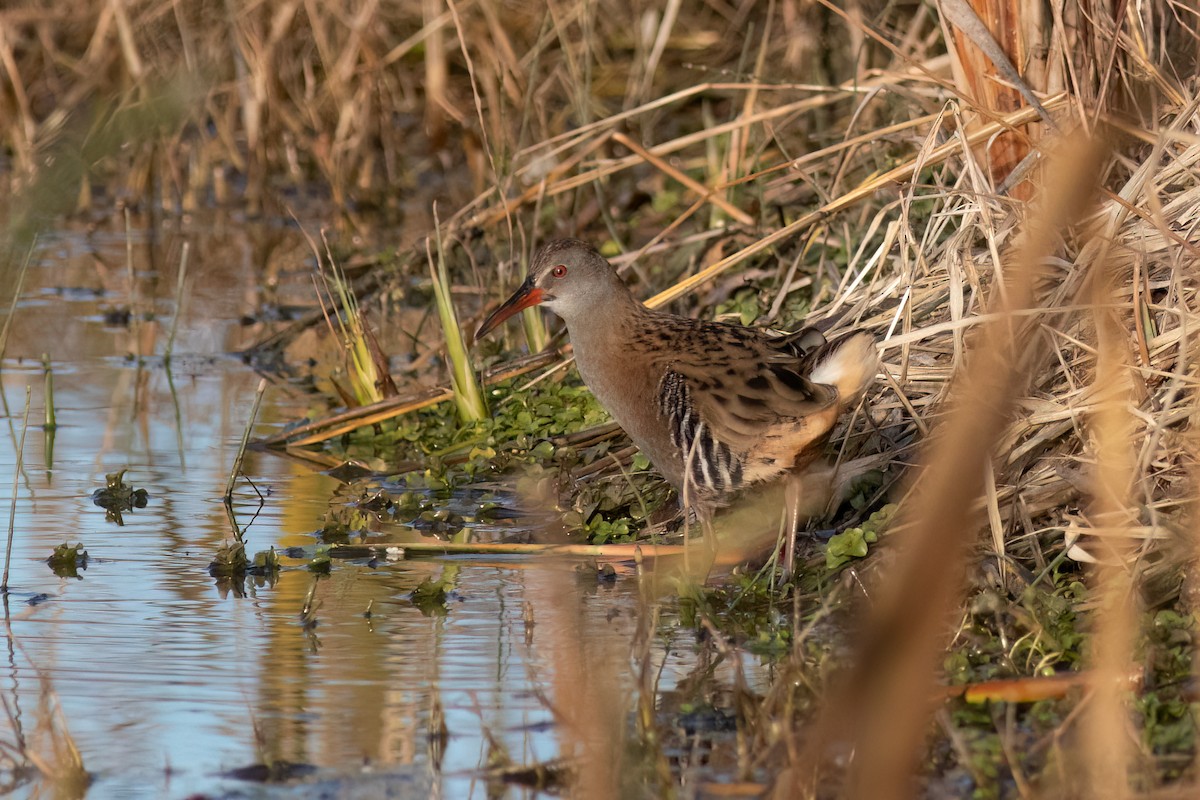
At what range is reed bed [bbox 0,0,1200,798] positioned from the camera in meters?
1.48

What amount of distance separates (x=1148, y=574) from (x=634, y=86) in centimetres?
507

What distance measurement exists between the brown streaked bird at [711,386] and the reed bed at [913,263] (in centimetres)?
24

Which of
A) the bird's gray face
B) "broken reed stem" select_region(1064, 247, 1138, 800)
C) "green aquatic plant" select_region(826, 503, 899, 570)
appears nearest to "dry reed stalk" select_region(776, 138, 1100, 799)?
"broken reed stem" select_region(1064, 247, 1138, 800)

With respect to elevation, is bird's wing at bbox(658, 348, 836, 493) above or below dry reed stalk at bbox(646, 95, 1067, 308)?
below

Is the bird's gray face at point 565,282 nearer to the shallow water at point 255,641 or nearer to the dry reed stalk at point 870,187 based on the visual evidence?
the dry reed stalk at point 870,187

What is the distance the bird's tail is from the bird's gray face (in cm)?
88

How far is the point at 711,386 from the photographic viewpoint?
4.06m

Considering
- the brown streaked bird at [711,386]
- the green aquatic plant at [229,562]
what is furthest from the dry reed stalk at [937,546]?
the green aquatic plant at [229,562]

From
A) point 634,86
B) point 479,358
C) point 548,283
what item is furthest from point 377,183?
point 548,283

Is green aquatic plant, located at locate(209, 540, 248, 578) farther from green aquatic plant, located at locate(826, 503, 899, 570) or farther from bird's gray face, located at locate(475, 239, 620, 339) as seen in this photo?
green aquatic plant, located at locate(826, 503, 899, 570)

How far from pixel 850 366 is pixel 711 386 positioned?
1.25 ft

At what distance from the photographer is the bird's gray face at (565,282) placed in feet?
15.2

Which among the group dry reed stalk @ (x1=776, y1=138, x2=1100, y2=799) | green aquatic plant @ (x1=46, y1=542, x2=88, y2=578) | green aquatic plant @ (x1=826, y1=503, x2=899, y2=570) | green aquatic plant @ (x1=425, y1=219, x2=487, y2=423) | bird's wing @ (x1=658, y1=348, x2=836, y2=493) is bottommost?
dry reed stalk @ (x1=776, y1=138, x2=1100, y2=799)

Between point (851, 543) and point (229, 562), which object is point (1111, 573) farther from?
point (229, 562)
